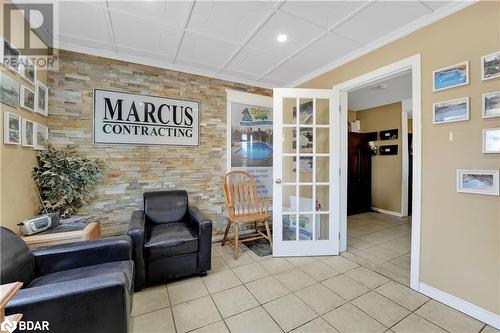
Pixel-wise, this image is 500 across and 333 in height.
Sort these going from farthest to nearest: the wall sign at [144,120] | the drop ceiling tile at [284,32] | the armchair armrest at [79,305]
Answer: the wall sign at [144,120]
the drop ceiling tile at [284,32]
the armchair armrest at [79,305]

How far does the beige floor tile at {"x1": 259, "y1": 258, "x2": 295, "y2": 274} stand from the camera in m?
2.38

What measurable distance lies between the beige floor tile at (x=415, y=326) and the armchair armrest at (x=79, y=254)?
212 centimetres

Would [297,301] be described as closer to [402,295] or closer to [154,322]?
[402,295]

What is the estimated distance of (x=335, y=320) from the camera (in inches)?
63.7

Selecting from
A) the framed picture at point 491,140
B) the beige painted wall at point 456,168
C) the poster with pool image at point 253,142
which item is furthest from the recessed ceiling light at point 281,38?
the framed picture at point 491,140

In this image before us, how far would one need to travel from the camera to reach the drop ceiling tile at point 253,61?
2615 mm

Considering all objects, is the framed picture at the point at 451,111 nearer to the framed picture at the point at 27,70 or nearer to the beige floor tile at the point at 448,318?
the beige floor tile at the point at 448,318

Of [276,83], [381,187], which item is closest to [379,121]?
[381,187]

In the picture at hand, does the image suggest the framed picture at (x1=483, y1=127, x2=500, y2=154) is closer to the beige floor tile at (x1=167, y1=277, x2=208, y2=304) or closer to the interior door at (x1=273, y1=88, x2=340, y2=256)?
the interior door at (x1=273, y1=88, x2=340, y2=256)

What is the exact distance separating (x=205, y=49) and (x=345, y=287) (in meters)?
2.95

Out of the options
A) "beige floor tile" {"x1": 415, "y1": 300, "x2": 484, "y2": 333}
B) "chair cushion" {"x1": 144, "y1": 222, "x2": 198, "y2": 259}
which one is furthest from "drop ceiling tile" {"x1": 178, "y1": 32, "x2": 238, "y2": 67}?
"beige floor tile" {"x1": 415, "y1": 300, "x2": 484, "y2": 333}

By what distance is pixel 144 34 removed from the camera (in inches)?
87.0

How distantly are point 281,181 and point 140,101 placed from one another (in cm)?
208

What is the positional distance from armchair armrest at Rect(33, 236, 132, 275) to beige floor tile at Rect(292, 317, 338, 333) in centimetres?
144
